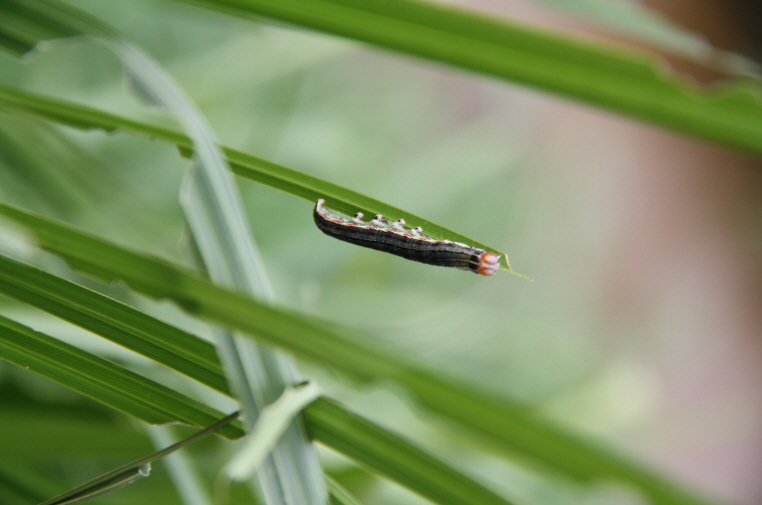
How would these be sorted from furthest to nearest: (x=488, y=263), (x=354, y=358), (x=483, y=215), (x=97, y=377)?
1. (x=483, y=215)
2. (x=488, y=263)
3. (x=97, y=377)
4. (x=354, y=358)

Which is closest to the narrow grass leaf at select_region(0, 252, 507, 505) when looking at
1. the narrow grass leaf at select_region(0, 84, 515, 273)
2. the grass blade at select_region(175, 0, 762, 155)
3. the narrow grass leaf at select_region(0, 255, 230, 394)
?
the narrow grass leaf at select_region(0, 255, 230, 394)

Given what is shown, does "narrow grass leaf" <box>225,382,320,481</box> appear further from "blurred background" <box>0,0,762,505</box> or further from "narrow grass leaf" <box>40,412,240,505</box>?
"blurred background" <box>0,0,762,505</box>

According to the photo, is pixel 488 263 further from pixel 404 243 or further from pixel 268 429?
pixel 268 429

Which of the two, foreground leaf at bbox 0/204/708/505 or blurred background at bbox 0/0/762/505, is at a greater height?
blurred background at bbox 0/0/762/505

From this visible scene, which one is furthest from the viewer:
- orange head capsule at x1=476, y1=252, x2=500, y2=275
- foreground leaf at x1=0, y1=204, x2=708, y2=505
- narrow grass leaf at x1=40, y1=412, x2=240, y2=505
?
orange head capsule at x1=476, y1=252, x2=500, y2=275

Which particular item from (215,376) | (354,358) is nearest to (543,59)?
(354,358)

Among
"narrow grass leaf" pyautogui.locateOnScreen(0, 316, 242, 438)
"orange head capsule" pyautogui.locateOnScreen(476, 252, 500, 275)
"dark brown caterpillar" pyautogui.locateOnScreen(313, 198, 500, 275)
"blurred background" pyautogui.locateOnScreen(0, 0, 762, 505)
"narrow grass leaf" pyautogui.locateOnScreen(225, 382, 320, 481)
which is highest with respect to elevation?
"blurred background" pyautogui.locateOnScreen(0, 0, 762, 505)

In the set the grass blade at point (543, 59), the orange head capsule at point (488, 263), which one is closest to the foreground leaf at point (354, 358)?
the grass blade at point (543, 59)
